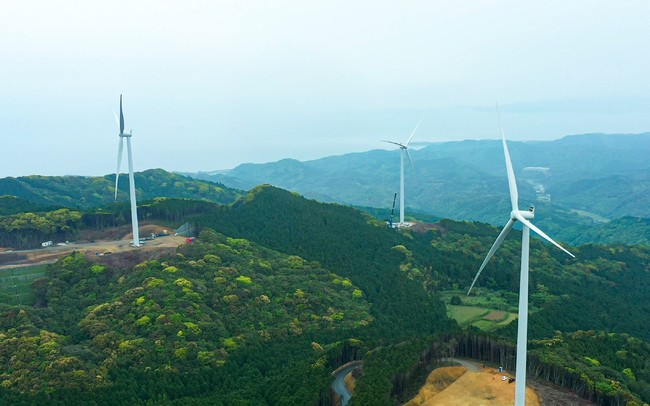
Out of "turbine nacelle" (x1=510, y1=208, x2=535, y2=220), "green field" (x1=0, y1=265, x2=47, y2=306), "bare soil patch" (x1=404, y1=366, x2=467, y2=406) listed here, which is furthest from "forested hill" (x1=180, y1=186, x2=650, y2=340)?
"turbine nacelle" (x1=510, y1=208, x2=535, y2=220)

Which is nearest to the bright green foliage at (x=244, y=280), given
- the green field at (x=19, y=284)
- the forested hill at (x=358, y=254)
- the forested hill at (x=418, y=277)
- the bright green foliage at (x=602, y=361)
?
the forested hill at (x=358, y=254)

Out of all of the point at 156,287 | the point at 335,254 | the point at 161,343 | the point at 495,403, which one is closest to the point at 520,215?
the point at 495,403

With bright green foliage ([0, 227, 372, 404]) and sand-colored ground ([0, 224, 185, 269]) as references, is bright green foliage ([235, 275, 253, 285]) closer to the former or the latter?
bright green foliage ([0, 227, 372, 404])

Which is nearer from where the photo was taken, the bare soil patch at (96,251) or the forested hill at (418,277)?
the bare soil patch at (96,251)

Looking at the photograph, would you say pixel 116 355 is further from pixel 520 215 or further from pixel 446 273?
pixel 446 273

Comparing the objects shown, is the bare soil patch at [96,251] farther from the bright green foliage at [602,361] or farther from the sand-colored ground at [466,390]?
the bright green foliage at [602,361]
